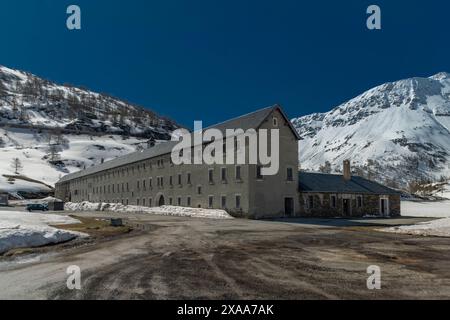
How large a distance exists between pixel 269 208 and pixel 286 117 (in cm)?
1072

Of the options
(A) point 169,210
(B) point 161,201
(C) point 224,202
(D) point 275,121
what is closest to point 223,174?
(C) point 224,202

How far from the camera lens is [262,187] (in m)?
44.6

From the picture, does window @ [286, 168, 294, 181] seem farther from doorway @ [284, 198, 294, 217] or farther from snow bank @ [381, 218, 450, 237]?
snow bank @ [381, 218, 450, 237]

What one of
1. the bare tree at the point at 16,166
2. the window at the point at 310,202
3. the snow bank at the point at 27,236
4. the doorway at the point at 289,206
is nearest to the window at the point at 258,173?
the doorway at the point at 289,206

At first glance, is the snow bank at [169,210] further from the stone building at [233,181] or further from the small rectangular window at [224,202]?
the stone building at [233,181]

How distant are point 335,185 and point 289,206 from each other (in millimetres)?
8153

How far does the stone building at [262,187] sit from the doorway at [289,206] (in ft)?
0.37

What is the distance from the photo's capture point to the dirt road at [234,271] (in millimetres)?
9438

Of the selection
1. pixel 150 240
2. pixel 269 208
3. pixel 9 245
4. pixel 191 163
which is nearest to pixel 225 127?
pixel 191 163

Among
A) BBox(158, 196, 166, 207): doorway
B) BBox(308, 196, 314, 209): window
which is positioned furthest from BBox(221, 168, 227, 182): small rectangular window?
BBox(158, 196, 166, 207): doorway

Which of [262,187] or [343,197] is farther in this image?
[343,197]

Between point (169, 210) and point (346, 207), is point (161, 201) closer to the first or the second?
point (169, 210)

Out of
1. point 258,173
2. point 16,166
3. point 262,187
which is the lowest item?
point 262,187
